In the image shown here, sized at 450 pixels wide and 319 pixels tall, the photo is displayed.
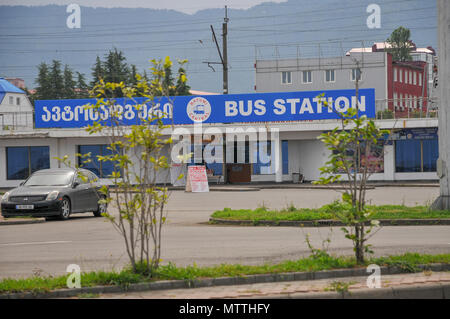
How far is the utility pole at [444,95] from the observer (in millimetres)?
18062

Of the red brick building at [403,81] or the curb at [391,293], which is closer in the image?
the curb at [391,293]

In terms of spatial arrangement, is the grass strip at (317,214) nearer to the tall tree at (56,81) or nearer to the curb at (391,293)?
the curb at (391,293)

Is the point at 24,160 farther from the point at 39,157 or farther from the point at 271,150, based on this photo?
the point at 271,150

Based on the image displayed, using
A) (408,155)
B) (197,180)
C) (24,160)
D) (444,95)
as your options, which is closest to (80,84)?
(24,160)

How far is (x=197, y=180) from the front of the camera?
37.5 m

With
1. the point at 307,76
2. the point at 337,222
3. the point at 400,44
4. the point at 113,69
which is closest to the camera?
the point at 337,222

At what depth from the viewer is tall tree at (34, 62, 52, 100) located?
111500 mm

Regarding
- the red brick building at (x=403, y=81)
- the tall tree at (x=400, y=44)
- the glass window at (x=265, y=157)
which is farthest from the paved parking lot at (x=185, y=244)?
the tall tree at (x=400, y=44)

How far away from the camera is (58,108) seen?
152 ft

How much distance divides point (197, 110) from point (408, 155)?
14.2m

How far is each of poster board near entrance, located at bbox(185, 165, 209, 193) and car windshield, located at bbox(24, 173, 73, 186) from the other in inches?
637

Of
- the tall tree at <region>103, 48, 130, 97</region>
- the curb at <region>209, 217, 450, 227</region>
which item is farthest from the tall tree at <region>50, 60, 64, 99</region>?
the curb at <region>209, 217, 450, 227</region>

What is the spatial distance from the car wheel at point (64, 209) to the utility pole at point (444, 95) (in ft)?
36.0
